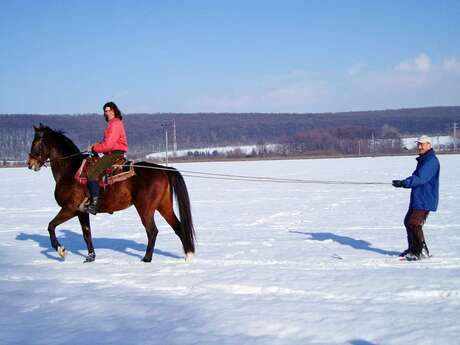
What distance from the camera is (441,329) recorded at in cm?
432

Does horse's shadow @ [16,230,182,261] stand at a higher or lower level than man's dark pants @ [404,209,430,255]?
lower

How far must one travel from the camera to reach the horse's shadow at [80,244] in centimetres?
859

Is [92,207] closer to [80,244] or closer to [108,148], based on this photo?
[108,148]

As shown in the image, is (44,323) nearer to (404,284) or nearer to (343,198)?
(404,284)

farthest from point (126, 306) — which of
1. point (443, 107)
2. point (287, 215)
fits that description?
point (443, 107)

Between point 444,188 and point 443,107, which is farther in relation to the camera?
point 443,107

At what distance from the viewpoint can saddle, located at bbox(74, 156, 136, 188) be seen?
7.49 meters

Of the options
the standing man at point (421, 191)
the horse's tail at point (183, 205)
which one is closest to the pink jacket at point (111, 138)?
the horse's tail at point (183, 205)

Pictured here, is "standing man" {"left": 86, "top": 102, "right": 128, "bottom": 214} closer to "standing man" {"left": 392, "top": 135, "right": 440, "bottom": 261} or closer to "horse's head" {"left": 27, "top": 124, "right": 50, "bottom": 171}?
"horse's head" {"left": 27, "top": 124, "right": 50, "bottom": 171}

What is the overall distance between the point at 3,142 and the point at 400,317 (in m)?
157

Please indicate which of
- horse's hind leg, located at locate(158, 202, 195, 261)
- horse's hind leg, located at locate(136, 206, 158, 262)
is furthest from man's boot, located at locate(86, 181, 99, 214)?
horse's hind leg, located at locate(158, 202, 195, 261)

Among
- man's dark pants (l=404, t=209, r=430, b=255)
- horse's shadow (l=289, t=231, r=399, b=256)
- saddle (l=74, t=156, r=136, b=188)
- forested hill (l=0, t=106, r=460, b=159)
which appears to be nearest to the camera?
man's dark pants (l=404, t=209, r=430, b=255)

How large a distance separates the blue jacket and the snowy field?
896 millimetres

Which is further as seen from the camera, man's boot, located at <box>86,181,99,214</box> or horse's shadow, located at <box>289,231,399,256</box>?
horse's shadow, located at <box>289,231,399,256</box>
